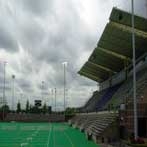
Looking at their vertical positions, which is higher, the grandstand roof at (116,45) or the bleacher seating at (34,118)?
the grandstand roof at (116,45)

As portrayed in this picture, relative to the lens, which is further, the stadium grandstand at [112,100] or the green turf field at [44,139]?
the stadium grandstand at [112,100]

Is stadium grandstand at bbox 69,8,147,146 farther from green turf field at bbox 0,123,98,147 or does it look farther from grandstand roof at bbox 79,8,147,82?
green turf field at bbox 0,123,98,147

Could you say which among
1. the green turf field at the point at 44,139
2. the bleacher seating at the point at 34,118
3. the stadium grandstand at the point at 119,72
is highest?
the stadium grandstand at the point at 119,72

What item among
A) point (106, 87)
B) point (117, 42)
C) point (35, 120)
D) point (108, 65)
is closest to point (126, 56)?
point (117, 42)

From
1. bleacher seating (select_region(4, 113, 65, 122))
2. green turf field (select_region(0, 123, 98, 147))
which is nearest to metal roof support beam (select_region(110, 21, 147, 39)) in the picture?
green turf field (select_region(0, 123, 98, 147))

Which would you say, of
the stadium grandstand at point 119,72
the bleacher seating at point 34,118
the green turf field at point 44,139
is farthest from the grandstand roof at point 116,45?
the bleacher seating at point 34,118

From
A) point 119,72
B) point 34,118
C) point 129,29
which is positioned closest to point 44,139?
point 129,29

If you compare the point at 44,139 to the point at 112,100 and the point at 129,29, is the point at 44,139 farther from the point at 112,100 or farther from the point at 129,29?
the point at 112,100

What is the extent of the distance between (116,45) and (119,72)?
1526cm

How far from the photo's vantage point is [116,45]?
4669 centimetres

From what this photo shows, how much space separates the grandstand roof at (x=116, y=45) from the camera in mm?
37656

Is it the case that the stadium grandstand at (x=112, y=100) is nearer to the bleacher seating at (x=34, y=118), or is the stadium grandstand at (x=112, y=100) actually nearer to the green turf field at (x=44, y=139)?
the green turf field at (x=44, y=139)

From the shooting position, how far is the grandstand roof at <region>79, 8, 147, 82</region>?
37656 millimetres

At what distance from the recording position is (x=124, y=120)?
31.6m
